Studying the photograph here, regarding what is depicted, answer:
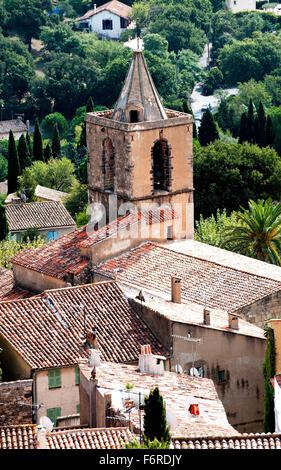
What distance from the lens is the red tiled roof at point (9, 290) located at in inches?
2125

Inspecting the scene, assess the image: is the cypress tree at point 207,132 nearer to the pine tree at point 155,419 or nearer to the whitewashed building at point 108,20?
the pine tree at point 155,419

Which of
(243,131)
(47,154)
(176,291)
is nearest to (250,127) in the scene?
(243,131)

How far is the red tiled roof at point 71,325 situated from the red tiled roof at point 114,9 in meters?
121

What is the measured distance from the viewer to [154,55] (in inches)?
5561

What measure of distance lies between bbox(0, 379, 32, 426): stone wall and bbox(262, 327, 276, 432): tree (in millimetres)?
5919

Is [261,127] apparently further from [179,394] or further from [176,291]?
[179,394]

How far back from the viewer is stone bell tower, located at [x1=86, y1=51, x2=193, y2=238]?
54969 mm

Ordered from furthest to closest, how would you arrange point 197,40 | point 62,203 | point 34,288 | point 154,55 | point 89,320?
point 197,40, point 154,55, point 62,203, point 34,288, point 89,320

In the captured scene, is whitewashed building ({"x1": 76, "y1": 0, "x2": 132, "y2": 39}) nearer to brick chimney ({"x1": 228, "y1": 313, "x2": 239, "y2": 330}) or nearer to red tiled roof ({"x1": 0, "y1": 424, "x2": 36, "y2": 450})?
brick chimney ({"x1": 228, "y1": 313, "x2": 239, "y2": 330})

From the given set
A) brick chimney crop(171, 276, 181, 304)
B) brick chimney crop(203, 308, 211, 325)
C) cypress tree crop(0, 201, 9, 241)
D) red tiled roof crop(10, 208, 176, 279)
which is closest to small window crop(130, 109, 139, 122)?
red tiled roof crop(10, 208, 176, 279)

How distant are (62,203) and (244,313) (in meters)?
36.4

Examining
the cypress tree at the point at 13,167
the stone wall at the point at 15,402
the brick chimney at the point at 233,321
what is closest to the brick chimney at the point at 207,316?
the brick chimney at the point at 233,321
